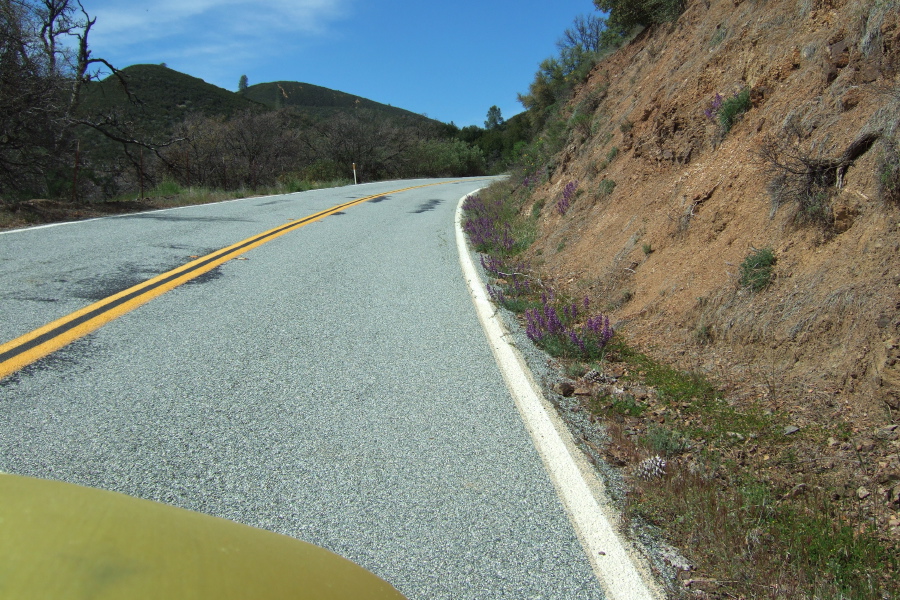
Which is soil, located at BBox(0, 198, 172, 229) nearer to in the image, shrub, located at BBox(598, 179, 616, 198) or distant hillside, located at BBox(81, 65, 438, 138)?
shrub, located at BBox(598, 179, 616, 198)

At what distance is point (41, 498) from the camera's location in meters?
1.33

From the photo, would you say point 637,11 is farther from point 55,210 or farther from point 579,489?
point 579,489

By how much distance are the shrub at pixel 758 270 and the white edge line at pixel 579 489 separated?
1.92 metres

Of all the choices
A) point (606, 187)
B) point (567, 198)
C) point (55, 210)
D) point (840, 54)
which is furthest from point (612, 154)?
point (55, 210)

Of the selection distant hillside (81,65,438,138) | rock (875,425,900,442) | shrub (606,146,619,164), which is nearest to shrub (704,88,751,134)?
shrub (606,146,619,164)

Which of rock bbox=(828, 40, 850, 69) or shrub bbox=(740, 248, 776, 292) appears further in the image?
rock bbox=(828, 40, 850, 69)

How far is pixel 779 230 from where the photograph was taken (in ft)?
16.5

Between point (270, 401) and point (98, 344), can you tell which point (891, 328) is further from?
point (98, 344)

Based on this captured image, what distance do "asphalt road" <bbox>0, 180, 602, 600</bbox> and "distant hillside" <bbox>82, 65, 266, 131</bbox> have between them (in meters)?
50.1

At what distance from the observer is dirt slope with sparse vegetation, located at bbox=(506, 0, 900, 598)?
3377 mm

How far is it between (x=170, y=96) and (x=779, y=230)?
68.2m

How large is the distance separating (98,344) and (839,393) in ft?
16.8

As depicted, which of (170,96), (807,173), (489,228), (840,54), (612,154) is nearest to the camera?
(807,173)

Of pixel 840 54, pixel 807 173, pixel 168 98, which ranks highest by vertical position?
pixel 168 98
